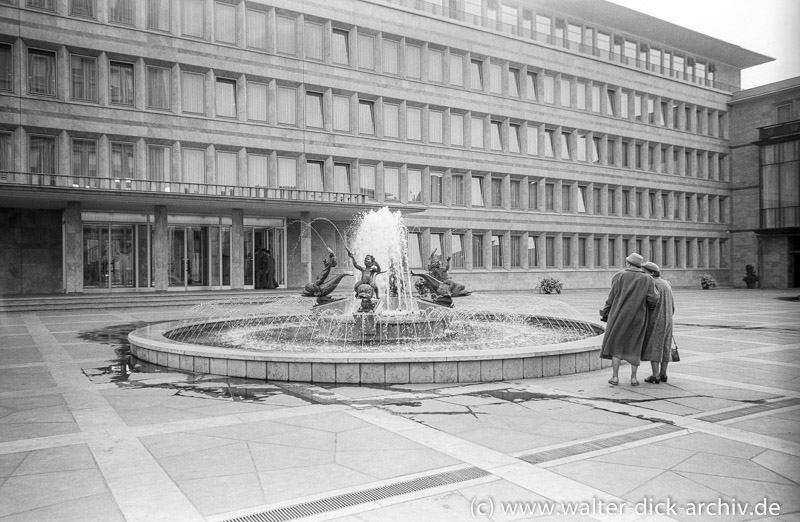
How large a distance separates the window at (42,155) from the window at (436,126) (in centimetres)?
2153

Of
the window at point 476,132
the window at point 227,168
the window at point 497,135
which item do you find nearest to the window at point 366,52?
the window at point 476,132

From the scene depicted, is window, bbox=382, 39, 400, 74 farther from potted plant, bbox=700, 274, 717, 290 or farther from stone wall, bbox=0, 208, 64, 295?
potted plant, bbox=700, 274, 717, 290

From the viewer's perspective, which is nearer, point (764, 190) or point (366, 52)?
point (366, 52)

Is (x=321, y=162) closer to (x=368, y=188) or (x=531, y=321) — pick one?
(x=368, y=188)

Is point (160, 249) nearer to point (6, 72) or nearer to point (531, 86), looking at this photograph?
point (6, 72)

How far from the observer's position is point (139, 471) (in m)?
5.11

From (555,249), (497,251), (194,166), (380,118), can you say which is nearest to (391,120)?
(380,118)

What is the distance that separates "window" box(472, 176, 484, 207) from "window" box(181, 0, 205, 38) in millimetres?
19452

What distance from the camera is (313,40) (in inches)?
1431

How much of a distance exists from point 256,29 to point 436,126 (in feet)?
42.1

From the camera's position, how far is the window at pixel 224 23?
110 feet

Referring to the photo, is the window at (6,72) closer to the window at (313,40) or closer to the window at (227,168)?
the window at (227,168)

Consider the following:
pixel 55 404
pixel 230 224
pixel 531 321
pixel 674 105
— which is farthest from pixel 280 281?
pixel 674 105

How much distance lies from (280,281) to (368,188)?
789 centimetres
